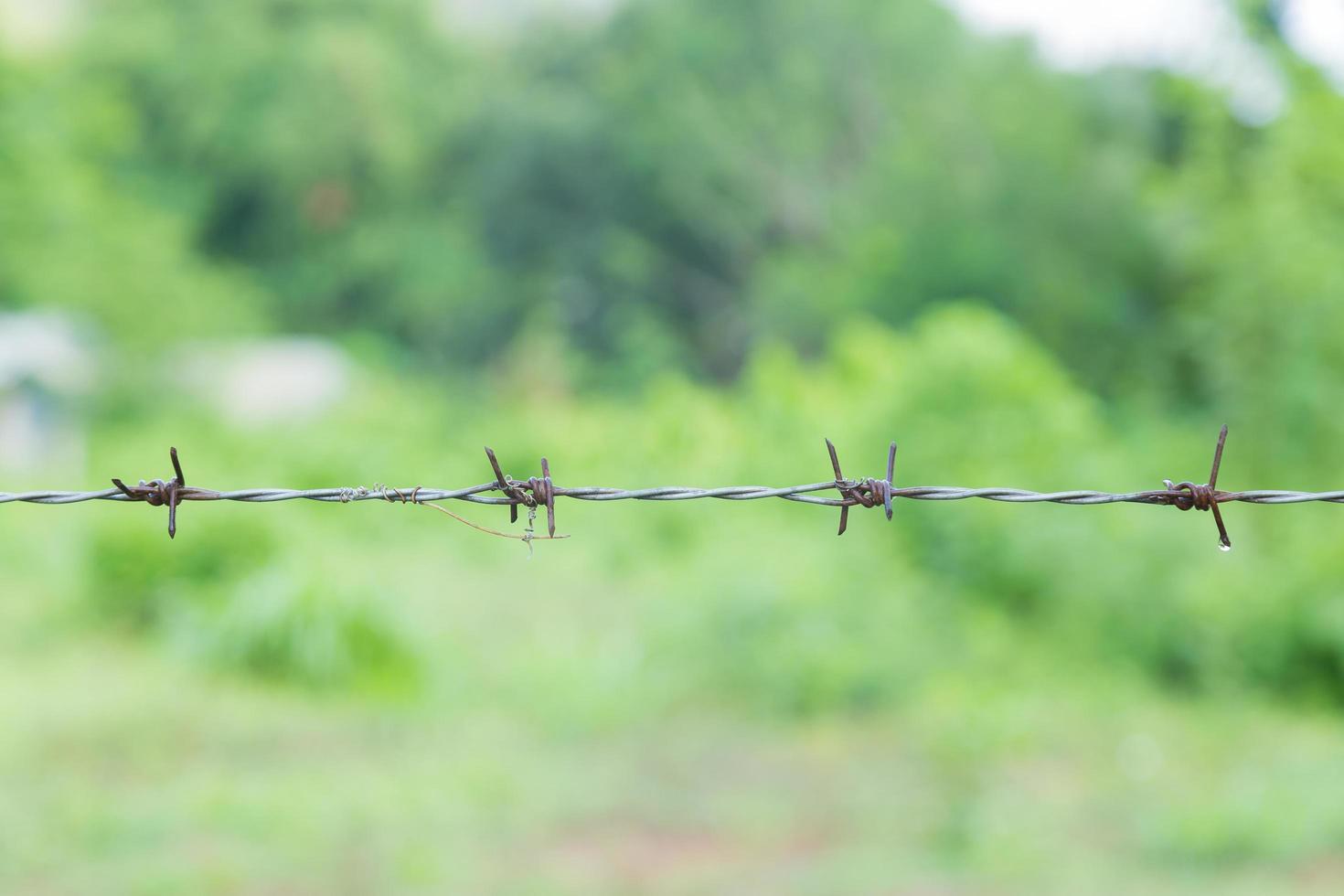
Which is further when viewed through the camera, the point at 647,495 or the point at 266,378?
the point at 266,378

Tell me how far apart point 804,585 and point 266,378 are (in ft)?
51.3

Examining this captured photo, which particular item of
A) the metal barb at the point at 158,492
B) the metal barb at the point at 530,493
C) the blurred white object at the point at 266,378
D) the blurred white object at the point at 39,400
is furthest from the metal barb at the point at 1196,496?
the blurred white object at the point at 39,400

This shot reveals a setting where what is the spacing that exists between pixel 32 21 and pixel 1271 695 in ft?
97.1

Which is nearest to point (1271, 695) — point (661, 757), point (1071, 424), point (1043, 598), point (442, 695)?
point (1043, 598)

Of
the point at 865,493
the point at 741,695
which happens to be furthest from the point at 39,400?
the point at 865,493

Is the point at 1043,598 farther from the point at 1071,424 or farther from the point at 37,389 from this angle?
the point at 37,389

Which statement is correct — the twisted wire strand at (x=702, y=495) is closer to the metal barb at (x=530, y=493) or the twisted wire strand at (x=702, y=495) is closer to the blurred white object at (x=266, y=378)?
the metal barb at (x=530, y=493)

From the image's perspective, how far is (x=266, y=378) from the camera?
20984 mm

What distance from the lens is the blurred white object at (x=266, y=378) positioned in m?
17.5

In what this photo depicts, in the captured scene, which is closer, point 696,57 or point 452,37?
point 696,57

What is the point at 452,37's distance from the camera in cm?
3319

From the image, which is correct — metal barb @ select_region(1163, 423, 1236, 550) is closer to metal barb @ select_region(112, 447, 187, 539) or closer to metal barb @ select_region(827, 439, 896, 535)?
metal barb @ select_region(827, 439, 896, 535)

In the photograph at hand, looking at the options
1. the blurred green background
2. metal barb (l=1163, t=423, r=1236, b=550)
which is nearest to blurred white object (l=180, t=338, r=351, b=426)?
the blurred green background

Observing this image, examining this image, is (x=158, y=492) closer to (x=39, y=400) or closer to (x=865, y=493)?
(x=865, y=493)
